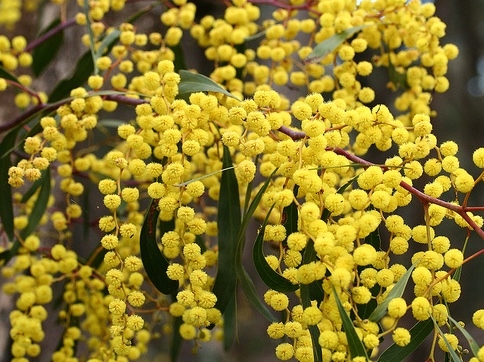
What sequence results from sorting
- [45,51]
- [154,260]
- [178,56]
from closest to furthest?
[154,260] < [178,56] < [45,51]

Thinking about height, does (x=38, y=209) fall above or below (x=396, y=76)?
below

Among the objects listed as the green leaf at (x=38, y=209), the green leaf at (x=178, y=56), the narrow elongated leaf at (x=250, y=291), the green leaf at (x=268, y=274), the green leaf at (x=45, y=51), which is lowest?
the green leaf at (x=38, y=209)

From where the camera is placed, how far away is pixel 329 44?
1136mm

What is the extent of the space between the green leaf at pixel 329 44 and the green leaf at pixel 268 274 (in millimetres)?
389

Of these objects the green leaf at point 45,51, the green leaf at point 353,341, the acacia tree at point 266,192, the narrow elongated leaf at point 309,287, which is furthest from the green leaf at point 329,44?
the green leaf at point 45,51

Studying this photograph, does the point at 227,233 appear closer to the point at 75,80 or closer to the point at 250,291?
the point at 250,291

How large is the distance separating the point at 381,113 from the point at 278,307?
0.28 m

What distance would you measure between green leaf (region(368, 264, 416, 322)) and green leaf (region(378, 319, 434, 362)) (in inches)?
2.4

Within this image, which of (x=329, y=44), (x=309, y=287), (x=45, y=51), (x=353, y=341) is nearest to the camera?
(x=353, y=341)

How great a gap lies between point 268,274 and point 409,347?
0.19 meters

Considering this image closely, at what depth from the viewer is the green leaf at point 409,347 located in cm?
80

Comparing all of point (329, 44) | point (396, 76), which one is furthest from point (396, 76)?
point (329, 44)

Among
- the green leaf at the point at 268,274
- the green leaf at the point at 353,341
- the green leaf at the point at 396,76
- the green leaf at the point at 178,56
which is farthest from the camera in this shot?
the green leaf at the point at 178,56

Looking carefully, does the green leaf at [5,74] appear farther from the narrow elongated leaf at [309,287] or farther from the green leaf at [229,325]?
the narrow elongated leaf at [309,287]
